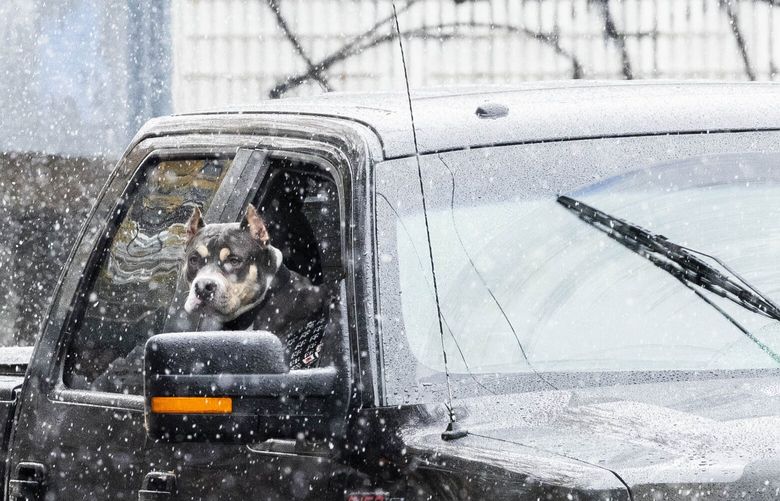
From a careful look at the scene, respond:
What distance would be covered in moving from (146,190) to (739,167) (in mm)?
1618

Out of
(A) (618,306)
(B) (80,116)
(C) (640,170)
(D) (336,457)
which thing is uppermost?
(B) (80,116)

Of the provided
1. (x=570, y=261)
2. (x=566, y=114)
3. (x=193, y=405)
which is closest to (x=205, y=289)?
(x=566, y=114)

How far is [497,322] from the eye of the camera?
3281 mm

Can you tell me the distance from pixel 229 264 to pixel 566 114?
1044 millimetres

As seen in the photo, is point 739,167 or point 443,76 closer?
point 739,167

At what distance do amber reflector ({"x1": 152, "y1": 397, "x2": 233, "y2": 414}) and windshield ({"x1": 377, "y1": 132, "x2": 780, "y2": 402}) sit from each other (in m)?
0.39

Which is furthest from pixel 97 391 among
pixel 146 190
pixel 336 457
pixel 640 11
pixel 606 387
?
pixel 640 11

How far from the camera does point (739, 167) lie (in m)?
A: 3.55

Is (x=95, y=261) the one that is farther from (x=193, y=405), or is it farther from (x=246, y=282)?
(x=193, y=405)

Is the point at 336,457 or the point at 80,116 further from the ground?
the point at 80,116

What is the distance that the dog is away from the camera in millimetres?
4062

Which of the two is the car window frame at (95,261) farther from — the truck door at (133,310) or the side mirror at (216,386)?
the side mirror at (216,386)

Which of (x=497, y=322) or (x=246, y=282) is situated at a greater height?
(x=246, y=282)

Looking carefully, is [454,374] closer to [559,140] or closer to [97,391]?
[559,140]
